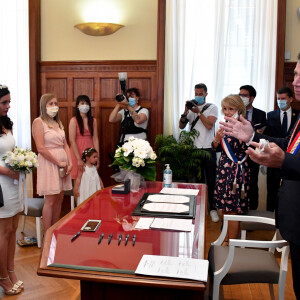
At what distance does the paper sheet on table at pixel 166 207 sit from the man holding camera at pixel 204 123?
246cm

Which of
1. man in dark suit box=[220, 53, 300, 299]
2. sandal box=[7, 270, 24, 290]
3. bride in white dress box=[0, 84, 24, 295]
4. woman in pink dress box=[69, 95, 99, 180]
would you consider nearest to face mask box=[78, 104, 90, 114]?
woman in pink dress box=[69, 95, 99, 180]

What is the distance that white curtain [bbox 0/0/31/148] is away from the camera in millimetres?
5465

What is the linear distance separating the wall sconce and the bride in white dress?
2607mm

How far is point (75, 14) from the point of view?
17.6ft

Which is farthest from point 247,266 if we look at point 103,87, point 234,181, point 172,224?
point 103,87

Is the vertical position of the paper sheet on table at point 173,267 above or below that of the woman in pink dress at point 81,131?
below

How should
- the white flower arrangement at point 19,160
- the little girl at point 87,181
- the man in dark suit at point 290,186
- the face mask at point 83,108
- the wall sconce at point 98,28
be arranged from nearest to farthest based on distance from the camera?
1. the man in dark suit at point 290,186
2. the white flower arrangement at point 19,160
3. the little girl at point 87,181
4. the face mask at point 83,108
5. the wall sconce at point 98,28

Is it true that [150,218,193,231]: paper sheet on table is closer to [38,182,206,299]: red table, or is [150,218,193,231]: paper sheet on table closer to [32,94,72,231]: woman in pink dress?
[38,182,206,299]: red table

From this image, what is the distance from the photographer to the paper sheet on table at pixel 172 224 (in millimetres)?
2045

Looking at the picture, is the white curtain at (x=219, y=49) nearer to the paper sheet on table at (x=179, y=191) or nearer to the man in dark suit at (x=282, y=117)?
the man in dark suit at (x=282, y=117)

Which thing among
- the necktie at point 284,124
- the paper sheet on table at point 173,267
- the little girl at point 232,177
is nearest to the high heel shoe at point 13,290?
the paper sheet on table at point 173,267

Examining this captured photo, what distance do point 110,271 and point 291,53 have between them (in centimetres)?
437

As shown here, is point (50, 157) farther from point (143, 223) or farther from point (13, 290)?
point (143, 223)

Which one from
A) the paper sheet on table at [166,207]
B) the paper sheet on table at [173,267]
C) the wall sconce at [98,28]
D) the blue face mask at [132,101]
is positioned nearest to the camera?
the paper sheet on table at [173,267]
